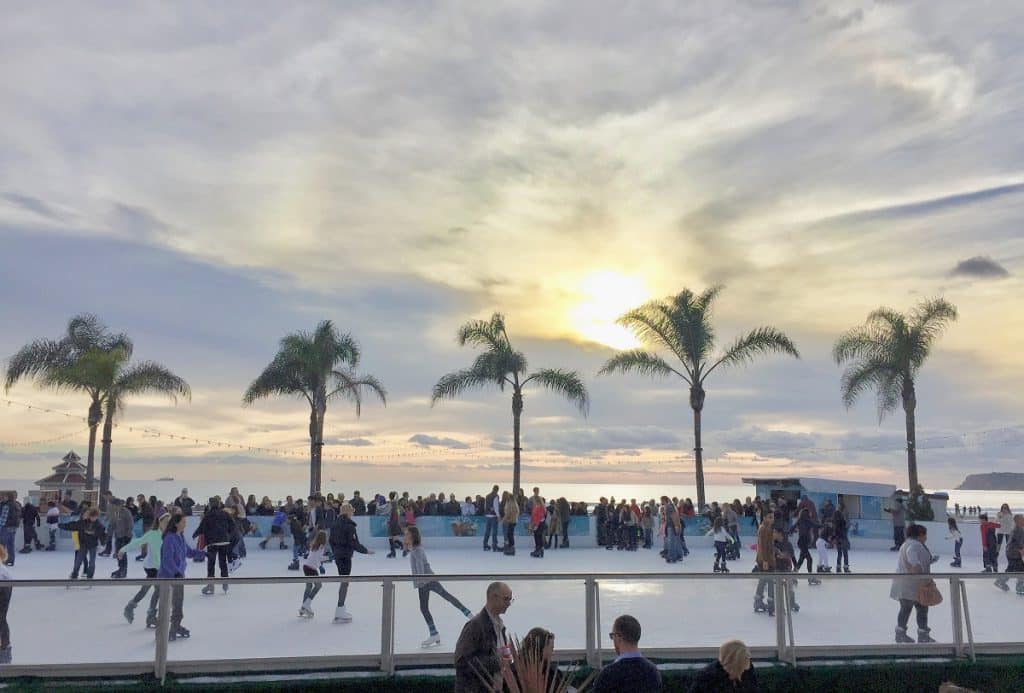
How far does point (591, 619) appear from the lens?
365 inches

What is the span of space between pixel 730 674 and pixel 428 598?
12.2 feet

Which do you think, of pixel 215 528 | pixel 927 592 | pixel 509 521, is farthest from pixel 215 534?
pixel 927 592

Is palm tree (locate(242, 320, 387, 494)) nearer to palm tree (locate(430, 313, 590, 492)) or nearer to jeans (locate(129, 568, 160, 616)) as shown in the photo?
palm tree (locate(430, 313, 590, 492))

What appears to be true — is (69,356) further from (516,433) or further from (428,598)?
(428,598)

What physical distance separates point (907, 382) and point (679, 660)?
1099 inches

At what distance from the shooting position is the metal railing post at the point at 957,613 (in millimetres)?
10008

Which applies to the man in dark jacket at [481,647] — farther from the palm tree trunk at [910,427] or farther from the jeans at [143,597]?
the palm tree trunk at [910,427]

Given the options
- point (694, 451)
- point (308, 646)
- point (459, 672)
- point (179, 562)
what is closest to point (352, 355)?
point (694, 451)

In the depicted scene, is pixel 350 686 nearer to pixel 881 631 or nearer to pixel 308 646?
pixel 308 646

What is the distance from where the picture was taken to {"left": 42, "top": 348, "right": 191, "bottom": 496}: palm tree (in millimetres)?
37750

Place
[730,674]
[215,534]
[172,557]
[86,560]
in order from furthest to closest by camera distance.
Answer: [86,560] → [215,534] → [172,557] → [730,674]

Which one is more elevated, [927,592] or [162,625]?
[927,592]

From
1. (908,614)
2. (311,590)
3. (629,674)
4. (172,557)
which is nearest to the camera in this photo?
(629,674)

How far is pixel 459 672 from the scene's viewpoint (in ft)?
21.4
